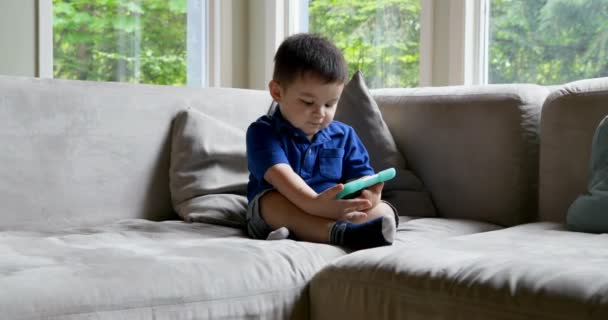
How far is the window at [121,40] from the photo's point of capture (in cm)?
366

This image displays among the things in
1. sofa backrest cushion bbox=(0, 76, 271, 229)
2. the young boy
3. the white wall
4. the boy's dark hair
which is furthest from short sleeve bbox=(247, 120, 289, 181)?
the white wall

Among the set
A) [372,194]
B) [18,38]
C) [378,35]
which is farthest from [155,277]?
[18,38]

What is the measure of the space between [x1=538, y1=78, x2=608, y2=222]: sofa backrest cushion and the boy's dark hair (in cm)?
59

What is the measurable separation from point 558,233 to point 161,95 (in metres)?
1.14

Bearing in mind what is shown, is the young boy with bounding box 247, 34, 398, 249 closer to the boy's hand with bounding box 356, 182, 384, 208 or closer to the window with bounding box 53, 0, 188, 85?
the boy's hand with bounding box 356, 182, 384, 208

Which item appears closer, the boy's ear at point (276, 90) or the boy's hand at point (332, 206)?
the boy's hand at point (332, 206)

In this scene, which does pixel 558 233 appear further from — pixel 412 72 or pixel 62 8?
pixel 62 8

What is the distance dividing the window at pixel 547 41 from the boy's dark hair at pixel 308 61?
1149 millimetres

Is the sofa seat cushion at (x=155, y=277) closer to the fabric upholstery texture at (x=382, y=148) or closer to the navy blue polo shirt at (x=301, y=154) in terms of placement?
the navy blue polo shirt at (x=301, y=154)

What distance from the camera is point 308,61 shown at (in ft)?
5.92

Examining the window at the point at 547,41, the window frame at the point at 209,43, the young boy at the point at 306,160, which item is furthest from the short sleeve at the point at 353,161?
the window frame at the point at 209,43

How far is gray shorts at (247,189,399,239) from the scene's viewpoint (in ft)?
5.85

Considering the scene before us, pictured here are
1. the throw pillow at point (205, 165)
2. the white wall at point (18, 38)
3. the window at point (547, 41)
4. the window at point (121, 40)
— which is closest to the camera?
the throw pillow at point (205, 165)

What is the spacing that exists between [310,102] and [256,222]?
0.32m
